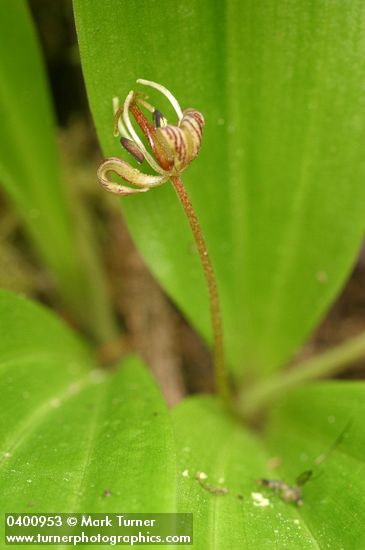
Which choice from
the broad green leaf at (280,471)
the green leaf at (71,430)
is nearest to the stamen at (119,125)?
the green leaf at (71,430)

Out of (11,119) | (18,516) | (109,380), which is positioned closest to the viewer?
(18,516)

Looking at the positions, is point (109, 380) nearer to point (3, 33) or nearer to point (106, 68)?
point (106, 68)

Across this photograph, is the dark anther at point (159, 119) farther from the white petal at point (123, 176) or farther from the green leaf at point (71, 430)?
the green leaf at point (71, 430)

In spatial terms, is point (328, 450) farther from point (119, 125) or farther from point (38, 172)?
point (38, 172)

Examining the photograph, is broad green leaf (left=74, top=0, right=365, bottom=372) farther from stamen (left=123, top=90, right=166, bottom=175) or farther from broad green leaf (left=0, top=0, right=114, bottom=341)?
broad green leaf (left=0, top=0, right=114, bottom=341)

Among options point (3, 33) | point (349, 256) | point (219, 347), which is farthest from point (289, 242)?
point (3, 33)

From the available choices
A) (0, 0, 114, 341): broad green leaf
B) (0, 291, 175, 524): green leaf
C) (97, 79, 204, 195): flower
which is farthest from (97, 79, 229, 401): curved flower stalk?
(0, 0, 114, 341): broad green leaf
